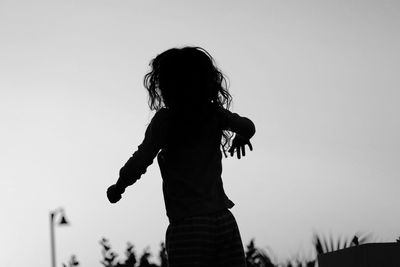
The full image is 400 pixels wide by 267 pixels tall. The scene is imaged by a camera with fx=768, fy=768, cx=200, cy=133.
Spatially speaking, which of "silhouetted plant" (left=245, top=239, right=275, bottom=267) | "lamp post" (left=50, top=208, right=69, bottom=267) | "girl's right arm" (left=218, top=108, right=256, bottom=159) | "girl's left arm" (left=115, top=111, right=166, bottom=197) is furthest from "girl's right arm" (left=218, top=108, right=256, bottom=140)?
"lamp post" (left=50, top=208, right=69, bottom=267)

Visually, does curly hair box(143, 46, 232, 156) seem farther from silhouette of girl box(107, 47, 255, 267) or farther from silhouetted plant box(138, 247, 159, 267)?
silhouetted plant box(138, 247, 159, 267)

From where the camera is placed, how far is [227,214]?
392cm

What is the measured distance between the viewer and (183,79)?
3.95 m

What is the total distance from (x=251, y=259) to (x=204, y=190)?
6541 mm

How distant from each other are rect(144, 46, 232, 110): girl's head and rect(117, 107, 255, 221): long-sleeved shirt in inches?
3.2

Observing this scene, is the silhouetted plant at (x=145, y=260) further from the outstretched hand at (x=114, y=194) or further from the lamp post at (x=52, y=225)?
the lamp post at (x=52, y=225)

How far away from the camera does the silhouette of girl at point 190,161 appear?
3.82 meters

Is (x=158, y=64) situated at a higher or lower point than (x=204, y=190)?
higher

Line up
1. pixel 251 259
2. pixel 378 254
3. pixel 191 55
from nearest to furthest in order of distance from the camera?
pixel 191 55 → pixel 378 254 → pixel 251 259

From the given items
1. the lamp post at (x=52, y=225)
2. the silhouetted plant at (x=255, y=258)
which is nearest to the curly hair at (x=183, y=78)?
the silhouetted plant at (x=255, y=258)

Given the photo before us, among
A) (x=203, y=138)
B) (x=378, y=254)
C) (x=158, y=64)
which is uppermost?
(x=158, y=64)

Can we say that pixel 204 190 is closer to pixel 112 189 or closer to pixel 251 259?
pixel 112 189

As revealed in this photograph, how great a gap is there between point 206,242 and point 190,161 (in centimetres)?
42

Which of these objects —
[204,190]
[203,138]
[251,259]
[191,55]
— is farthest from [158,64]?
[251,259]
